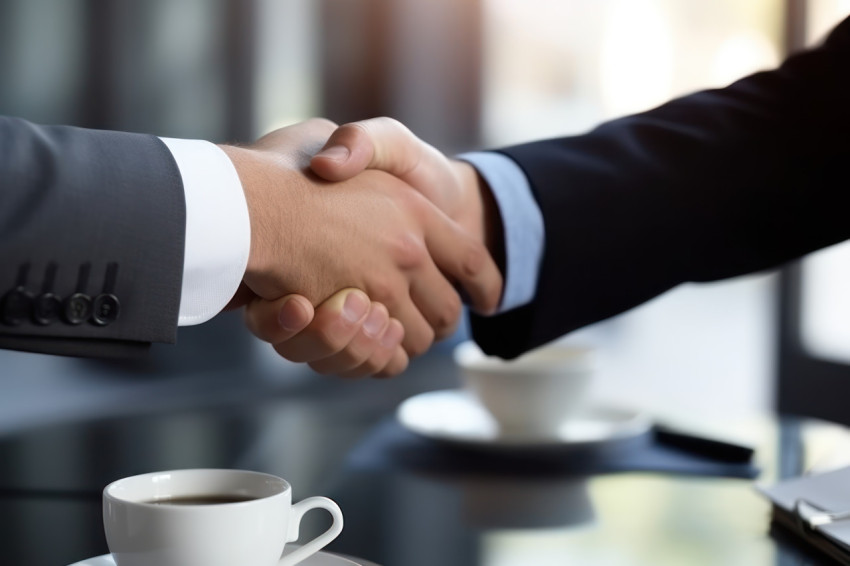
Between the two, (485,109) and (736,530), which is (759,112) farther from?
(485,109)

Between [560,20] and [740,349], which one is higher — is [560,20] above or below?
above

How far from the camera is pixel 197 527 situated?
1.65ft

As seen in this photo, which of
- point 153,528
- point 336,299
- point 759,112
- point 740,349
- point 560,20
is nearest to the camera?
point 153,528

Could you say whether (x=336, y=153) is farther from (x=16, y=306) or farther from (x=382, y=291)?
(x=16, y=306)

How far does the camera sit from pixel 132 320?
69cm

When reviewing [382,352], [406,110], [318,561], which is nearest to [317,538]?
[318,561]

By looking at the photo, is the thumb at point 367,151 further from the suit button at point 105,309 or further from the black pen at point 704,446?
the black pen at point 704,446

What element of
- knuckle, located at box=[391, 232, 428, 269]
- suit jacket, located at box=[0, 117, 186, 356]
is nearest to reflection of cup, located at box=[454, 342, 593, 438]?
knuckle, located at box=[391, 232, 428, 269]

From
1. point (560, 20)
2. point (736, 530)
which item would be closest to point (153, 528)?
point (736, 530)

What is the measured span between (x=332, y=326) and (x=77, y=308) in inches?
12.0

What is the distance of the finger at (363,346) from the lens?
0.97m

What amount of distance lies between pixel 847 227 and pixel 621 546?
2.06 ft

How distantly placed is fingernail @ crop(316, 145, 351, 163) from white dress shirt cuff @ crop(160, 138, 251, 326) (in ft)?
0.35

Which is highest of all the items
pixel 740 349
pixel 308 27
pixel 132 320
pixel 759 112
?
pixel 308 27
